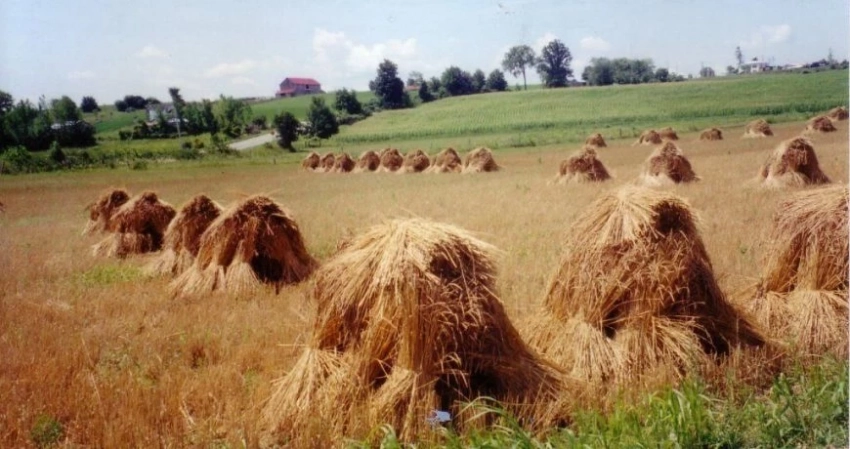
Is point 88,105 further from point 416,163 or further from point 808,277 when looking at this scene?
point 416,163

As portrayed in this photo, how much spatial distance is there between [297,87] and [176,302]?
5.15 metres

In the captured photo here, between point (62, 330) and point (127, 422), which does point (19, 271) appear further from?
point (127, 422)

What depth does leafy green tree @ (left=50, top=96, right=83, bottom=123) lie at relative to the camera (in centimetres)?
931

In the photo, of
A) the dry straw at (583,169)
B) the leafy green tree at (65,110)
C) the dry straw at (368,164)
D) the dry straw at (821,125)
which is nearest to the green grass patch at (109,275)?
the leafy green tree at (65,110)

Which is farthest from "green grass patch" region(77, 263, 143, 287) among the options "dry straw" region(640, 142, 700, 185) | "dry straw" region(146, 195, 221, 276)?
"dry straw" region(640, 142, 700, 185)

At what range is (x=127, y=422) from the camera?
516cm

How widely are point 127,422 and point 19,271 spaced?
23.8 ft

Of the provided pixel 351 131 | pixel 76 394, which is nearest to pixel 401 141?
pixel 351 131

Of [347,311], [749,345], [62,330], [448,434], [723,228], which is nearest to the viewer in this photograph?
[448,434]

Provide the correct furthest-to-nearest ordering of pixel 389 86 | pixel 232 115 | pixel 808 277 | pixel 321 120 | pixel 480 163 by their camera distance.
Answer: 1. pixel 480 163
2. pixel 321 120
3. pixel 232 115
4. pixel 389 86
5. pixel 808 277

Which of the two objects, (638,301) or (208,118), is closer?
(638,301)

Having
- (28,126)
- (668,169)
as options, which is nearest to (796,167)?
(668,169)

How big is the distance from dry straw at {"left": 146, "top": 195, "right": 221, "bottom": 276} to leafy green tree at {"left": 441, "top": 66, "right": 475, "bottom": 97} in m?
8.21

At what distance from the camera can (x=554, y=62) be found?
17.2m
